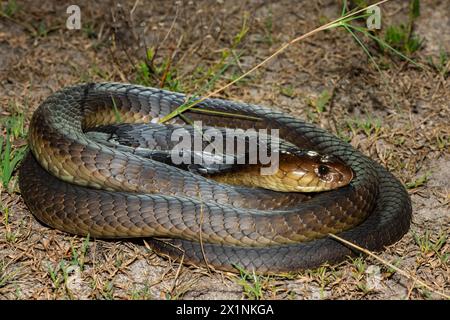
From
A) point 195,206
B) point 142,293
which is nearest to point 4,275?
point 142,293

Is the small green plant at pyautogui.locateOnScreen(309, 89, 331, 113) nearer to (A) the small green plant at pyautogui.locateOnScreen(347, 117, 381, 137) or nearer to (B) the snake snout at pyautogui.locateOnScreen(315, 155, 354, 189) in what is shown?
(A) the small green plant at pyautogui.locateOnScreen(347, 117, 381, 137)

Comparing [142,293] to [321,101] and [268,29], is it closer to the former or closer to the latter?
[321,101]

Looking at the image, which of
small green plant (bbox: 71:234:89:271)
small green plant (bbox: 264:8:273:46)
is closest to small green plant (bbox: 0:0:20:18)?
small green plant (bbox: 264:8:273:46)

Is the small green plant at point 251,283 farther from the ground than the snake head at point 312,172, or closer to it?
closer to it

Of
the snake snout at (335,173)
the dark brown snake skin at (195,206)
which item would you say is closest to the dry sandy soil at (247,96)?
the dark brown snake skin at (195,206)

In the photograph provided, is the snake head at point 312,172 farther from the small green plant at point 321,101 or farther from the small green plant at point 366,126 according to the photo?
the small green plant at point 321,101

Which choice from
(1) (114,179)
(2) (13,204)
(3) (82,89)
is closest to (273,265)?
(1) (114,179)

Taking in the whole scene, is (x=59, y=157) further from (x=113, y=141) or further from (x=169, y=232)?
(x=169, y=232)
